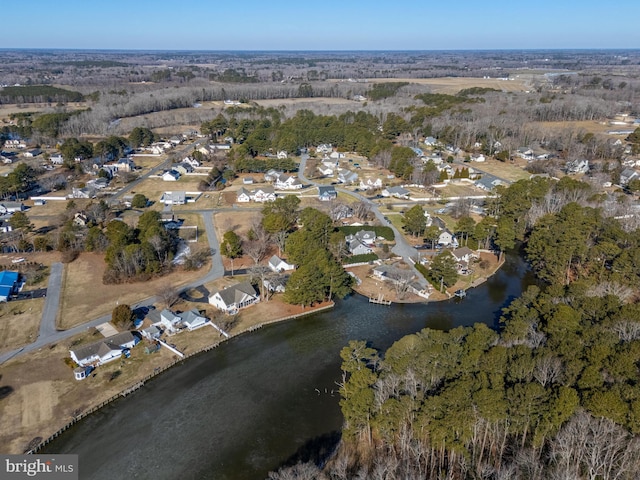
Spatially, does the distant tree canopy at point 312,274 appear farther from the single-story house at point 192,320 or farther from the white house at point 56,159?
the white house at point 56,159

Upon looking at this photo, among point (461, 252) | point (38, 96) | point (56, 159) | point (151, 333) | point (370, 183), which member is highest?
point (38, 96)

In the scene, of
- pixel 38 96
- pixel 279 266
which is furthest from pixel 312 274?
pixel 38 96

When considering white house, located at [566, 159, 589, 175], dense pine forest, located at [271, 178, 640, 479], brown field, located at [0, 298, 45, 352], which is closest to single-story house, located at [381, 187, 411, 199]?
white house, located at [566, 159, 589, 175]

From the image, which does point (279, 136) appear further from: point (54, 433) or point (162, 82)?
point (162, 82)

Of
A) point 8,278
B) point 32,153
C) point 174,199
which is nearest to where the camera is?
point 8,278

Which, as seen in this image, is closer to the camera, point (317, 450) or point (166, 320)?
point (317, 450)

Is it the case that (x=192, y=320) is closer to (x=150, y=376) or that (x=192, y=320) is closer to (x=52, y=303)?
(x=150, y=376)

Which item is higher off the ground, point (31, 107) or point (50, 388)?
point (31, 107)

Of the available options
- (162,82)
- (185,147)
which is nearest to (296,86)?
(162,82)
